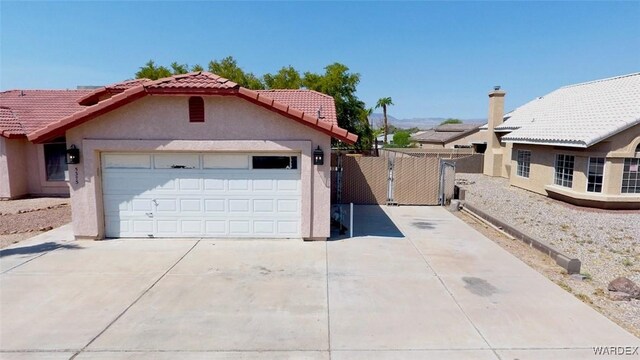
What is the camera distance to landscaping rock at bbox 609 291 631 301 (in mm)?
6617

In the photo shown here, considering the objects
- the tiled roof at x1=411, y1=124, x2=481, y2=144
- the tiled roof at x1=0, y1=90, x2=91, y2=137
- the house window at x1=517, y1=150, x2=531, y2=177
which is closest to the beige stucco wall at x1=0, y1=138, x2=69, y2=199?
the tiled roof at x1=0, y1=90, x2=91, y2=137

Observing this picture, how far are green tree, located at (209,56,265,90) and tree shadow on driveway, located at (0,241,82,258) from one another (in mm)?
28361

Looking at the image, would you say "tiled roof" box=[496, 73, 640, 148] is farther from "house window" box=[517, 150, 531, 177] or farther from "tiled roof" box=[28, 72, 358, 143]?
"tiled roof" box=[28, 72, 358, 143]

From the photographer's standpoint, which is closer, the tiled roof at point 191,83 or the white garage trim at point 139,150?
the tiled roof at point 191,83

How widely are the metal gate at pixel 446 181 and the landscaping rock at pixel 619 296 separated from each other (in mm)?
8470

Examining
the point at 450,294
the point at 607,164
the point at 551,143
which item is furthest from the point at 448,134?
the point at 450,294

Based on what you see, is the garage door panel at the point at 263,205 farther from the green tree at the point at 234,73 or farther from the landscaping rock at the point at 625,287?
the green tree at the point at 234,73

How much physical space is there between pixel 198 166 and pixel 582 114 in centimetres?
1715

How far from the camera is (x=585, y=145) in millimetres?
14117

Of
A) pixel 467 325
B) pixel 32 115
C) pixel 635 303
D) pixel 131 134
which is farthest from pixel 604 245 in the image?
pixel 32 115

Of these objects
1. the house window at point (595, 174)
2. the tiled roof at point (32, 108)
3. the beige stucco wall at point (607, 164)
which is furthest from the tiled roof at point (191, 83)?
the house window at point (595, 174)

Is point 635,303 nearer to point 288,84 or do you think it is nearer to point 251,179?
point 251,179

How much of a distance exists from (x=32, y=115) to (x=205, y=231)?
1230 centimetres

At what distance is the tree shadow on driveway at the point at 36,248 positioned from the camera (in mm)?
8735
